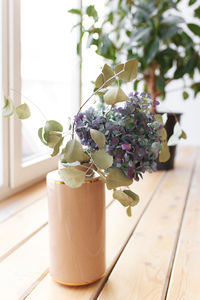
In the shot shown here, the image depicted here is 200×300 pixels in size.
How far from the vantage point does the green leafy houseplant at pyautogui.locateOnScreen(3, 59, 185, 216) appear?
665 mm

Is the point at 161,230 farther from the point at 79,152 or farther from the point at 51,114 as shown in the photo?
the point at 51,114

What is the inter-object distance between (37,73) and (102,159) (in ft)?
4.78

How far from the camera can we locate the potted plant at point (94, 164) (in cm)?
67

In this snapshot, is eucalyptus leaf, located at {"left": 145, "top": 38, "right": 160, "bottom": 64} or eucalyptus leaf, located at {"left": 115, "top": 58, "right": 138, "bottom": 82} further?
eucalyptus leaf, located at {"left": 145, "top": 38, "right": 160, "bottom": 64}

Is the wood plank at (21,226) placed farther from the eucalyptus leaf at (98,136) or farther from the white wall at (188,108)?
the white wall at (188,108)

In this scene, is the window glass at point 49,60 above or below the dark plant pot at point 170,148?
above

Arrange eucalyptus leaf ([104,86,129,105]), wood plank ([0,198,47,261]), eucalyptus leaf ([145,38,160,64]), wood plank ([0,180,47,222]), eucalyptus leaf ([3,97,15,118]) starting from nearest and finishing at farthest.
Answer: eucalyptus leaf ([104,86,129,105]), eucalyptus leaf ([3,97,15,118]), wood plank ([0,198,47,261]), wood plank ([0,180,47,222]), eucalyptus leaf ([145,38,160,64])

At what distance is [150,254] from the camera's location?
967mm

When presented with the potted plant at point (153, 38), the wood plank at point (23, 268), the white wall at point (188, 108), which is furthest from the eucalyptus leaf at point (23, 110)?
the white wall at point (188, 108)

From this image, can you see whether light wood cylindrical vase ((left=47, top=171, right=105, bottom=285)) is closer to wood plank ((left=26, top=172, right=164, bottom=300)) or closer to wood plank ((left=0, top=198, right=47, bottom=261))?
wood plank ((left=26, top=172, right=164, bottom=300))

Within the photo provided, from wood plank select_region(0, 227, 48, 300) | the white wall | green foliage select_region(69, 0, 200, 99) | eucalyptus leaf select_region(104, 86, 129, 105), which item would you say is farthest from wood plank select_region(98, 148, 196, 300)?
the white wall

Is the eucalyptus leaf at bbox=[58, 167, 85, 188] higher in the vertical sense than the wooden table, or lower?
higher

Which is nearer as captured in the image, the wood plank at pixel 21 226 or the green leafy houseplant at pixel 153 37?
the wood plank at pixel 21 226

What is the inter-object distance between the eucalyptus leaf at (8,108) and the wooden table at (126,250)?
36cm
